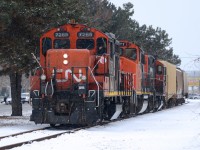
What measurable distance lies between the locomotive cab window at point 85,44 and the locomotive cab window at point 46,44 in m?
1.18

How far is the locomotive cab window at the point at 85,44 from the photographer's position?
19891mm

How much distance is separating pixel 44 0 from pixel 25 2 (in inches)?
33.8

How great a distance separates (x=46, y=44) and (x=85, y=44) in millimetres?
1661

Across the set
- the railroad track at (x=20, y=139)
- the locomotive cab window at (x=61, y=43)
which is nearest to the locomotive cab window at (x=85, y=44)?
the locomotive cab window at (x=61, y=43)

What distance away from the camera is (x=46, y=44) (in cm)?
2017

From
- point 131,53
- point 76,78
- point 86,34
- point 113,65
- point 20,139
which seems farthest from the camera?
point 131,53

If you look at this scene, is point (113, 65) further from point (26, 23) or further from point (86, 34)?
point (26, 23)

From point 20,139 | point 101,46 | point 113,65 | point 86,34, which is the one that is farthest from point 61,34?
point 20,139

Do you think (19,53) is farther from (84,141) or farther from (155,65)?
(155,65)

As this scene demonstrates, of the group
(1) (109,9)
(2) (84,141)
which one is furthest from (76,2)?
(1) (109,9)

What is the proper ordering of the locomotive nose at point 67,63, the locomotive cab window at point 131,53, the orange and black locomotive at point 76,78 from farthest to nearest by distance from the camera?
the locomotive cab window at point 131,53 < the locomotive nose at point 67,63 < the orange and black locomotive at point 76,78

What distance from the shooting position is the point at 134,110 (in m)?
26.9

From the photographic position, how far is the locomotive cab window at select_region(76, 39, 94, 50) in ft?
65.3

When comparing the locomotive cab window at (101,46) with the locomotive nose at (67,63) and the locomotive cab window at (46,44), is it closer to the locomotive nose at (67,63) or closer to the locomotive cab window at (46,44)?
the locomotive nose at (67,63)
